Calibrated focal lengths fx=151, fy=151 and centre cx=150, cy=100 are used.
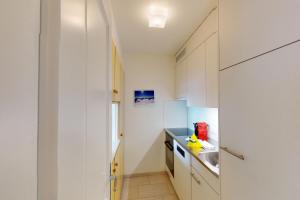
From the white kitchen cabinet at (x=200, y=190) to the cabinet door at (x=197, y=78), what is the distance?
82 cm

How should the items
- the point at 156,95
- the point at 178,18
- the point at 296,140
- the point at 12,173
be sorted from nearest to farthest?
the point at 12,173 < the point at 296,140 < the point at 178,18 < the point at 156,95

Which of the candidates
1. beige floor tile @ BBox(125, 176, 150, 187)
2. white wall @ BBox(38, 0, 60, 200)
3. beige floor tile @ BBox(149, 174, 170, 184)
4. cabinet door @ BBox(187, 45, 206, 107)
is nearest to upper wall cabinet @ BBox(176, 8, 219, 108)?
cabinet door @ BBox(187, 45, 206, 107)

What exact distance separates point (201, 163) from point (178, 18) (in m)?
1.63

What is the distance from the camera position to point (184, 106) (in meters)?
3.19

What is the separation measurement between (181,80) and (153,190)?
1.95m

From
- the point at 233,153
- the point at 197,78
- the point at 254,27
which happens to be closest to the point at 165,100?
the point at 197,78

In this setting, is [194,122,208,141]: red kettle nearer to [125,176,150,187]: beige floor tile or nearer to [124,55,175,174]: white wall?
[124,55,175,174]: white wall

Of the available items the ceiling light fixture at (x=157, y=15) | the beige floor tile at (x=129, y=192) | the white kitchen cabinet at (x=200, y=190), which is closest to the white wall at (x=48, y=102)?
the white kitchen cabinet at (x=200, y=190)

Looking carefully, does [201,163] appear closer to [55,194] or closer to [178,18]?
[55,194]

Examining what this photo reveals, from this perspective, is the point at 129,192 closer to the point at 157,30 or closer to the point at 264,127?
the point at 264,127

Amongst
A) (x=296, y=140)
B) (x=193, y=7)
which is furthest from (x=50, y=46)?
(x=193, y=7)

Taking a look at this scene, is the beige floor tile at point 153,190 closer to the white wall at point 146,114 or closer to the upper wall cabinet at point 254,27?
the white wall at point 146,114

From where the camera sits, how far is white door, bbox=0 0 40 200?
217 mm

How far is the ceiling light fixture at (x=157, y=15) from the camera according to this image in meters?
1.63
